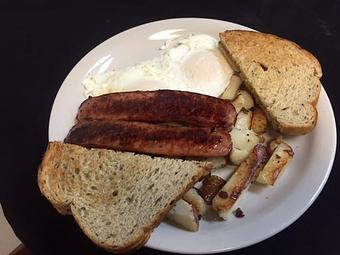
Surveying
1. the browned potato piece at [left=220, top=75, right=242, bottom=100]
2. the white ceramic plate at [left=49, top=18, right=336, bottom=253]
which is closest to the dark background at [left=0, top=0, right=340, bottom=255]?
the white ceramic plate at [left=49, top=18, right=336, bottom=253]

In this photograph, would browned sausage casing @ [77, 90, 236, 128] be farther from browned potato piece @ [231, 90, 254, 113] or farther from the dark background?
the dark background

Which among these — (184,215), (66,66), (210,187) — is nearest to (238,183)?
(210,187)

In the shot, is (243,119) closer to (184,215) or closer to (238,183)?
(238,183)

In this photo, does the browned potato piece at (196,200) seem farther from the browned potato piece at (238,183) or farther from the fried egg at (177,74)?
the fried egg at (177,74)

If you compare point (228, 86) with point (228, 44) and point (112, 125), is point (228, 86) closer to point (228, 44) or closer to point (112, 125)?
point (228, 44)

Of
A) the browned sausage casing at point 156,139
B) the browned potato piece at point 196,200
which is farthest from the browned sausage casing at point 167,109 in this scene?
the browned potato piece at point 196,200
